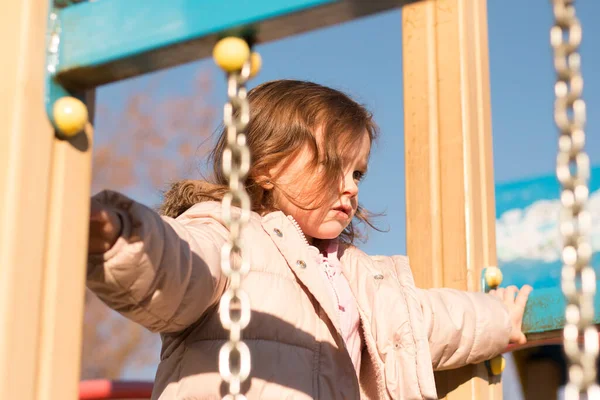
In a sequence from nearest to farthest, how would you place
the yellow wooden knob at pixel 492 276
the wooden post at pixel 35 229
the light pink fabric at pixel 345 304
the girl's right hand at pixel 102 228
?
1. the wooden post at pixel 35 229
2. the girl's right hand at pixel 102 228
3. the light pink fabric at pixel 345 304
4. the yellow wooden knob at pixel 492 276

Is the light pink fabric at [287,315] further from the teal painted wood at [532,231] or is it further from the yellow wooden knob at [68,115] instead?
the teal painted wood at [532,231]

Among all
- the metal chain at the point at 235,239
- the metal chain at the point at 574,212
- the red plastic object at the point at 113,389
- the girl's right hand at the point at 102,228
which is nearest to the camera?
the metal chain at the point at 574,212

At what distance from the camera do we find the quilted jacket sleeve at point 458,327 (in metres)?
1.46

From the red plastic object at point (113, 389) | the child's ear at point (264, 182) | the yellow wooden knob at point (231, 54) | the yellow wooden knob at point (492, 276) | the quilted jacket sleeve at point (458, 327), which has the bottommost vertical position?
the red plastic object at point (113, 389)

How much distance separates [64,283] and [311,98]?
0.90 m

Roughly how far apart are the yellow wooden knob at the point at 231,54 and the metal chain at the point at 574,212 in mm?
280

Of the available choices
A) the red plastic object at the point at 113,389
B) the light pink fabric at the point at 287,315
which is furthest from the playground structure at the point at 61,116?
the red plastic object at the point at 113,389

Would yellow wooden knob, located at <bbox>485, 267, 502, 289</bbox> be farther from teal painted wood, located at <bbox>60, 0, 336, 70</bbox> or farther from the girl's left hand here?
teal painted wood, located at <bbox>60, 0, 336, 70</bbox>

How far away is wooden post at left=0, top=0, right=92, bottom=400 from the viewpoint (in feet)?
2.45

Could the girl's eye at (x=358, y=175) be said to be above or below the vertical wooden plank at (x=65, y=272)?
above

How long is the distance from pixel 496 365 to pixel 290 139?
1.92 ft

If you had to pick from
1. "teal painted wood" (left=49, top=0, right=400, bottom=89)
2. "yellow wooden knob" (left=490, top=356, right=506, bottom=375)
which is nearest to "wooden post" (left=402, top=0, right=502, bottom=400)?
"yellow wooden knob" (left=490, top=356, right=506, bottom=375)

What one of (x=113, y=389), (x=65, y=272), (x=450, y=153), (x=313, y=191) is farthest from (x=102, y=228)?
(x=113, y=389)

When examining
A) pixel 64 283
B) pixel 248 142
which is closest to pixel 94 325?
pixel 248 142
